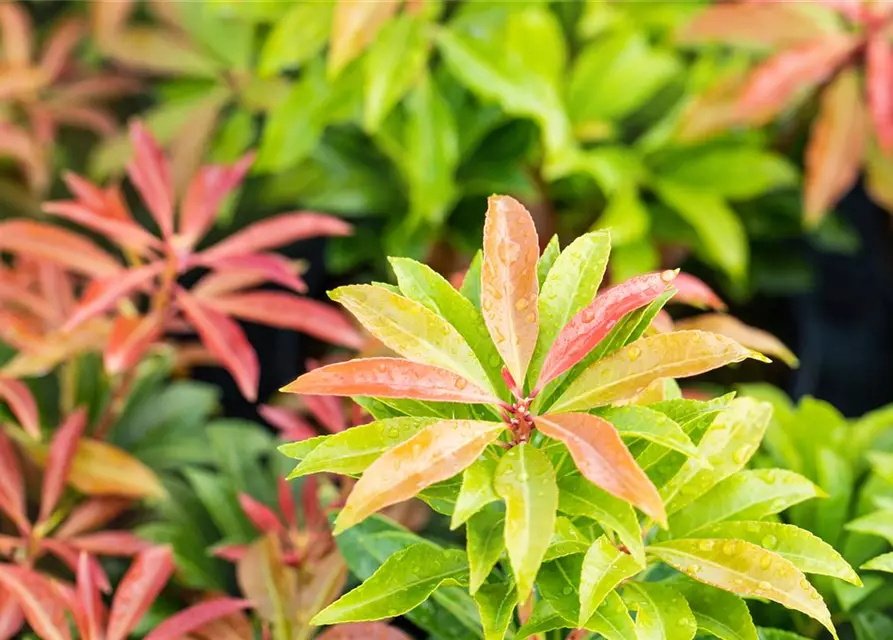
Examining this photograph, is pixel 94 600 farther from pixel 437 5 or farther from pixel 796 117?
pixel 796 117

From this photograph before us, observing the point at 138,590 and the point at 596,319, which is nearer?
the point at 596,319

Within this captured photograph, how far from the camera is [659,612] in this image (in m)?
0.48

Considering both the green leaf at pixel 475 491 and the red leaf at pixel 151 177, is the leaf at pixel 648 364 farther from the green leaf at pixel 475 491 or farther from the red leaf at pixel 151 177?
the red leaf at pixel 151 177

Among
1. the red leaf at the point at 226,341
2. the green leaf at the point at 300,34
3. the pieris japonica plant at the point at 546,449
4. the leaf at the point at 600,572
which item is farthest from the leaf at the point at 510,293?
the green leaf at the point at 300,34

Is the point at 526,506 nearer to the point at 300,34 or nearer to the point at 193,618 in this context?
the point at 193,618

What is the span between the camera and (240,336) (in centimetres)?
74

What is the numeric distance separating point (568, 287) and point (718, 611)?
230 millimetres

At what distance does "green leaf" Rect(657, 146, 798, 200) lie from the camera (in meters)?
1.11

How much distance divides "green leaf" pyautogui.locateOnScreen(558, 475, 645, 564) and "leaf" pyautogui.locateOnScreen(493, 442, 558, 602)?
0.03 metres

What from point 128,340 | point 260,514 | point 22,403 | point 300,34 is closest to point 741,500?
point 260,514

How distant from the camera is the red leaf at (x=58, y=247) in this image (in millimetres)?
770

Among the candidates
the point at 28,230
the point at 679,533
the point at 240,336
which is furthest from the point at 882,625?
the point at 28,230

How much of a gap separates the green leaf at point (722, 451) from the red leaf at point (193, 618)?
0.35m

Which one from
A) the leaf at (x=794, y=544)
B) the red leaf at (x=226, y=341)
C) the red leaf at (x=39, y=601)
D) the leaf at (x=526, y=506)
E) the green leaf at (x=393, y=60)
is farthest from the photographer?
the green leaf at (x=393, y=60)
